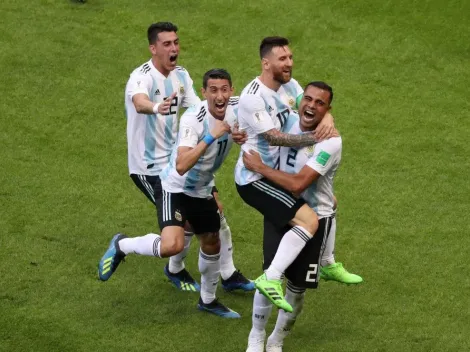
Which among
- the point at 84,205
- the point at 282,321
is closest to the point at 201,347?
the point at 282,321

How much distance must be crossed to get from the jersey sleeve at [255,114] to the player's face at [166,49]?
1593 mm

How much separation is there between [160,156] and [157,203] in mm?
693

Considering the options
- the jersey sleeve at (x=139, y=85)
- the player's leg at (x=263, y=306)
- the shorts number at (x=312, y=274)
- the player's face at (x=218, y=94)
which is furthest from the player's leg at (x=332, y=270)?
the jersey sleeve at (x=139, y=85)

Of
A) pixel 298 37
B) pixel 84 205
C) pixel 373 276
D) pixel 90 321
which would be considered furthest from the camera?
pixel 298 37

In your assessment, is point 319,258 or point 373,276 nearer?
point 319,258

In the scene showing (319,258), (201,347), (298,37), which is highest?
(298,37)

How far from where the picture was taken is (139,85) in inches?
483

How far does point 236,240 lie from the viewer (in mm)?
13703

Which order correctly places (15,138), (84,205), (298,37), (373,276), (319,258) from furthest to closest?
(298,37)
(15,138)
(84,205)
(373,276)
(319,258)

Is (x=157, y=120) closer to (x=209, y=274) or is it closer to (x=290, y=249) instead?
(x=209, y=274)

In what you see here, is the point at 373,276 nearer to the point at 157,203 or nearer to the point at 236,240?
the point at 236,240

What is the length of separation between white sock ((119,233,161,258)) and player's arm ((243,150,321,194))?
1358 millimetres

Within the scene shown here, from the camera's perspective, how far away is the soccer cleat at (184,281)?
12.7 meters

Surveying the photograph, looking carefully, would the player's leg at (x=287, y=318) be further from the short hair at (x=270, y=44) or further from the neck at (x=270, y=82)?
the short hair at (x=270, y=44)
